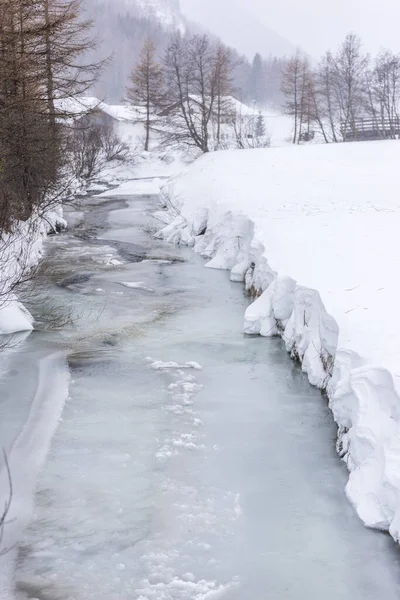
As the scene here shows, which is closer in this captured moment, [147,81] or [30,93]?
[30,93]

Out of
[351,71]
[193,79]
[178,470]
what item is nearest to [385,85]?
[351,71]

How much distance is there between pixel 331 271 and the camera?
9461 millimetres

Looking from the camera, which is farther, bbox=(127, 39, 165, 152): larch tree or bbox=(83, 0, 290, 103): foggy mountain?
bbox=(83, 0, 290, 103): foggy mountain

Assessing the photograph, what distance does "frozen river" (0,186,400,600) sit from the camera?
14.3 feet

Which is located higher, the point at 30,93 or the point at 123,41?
the point at 123,41

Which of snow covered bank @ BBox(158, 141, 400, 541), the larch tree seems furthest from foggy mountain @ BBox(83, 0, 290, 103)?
snow covered bank @ BBox(158, 141, 400, 541)

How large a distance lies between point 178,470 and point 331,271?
4.88m

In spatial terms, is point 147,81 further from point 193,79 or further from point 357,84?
point 357,84

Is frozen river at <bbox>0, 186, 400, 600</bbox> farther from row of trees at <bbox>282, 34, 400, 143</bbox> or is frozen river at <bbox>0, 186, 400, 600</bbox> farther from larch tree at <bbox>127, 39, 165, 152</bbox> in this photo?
larch tree at <bbox>127, 39, 165, 152</bbox>

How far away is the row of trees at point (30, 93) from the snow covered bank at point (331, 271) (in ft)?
16.0

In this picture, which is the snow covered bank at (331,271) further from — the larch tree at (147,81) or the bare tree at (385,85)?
the larch tree at (147,81)

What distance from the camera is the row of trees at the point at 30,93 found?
11586 mm

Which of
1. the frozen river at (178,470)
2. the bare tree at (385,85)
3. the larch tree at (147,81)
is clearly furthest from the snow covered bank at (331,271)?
the larch tree at (147,81)

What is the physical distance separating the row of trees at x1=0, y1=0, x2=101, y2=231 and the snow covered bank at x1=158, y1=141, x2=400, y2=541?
4863 mm
